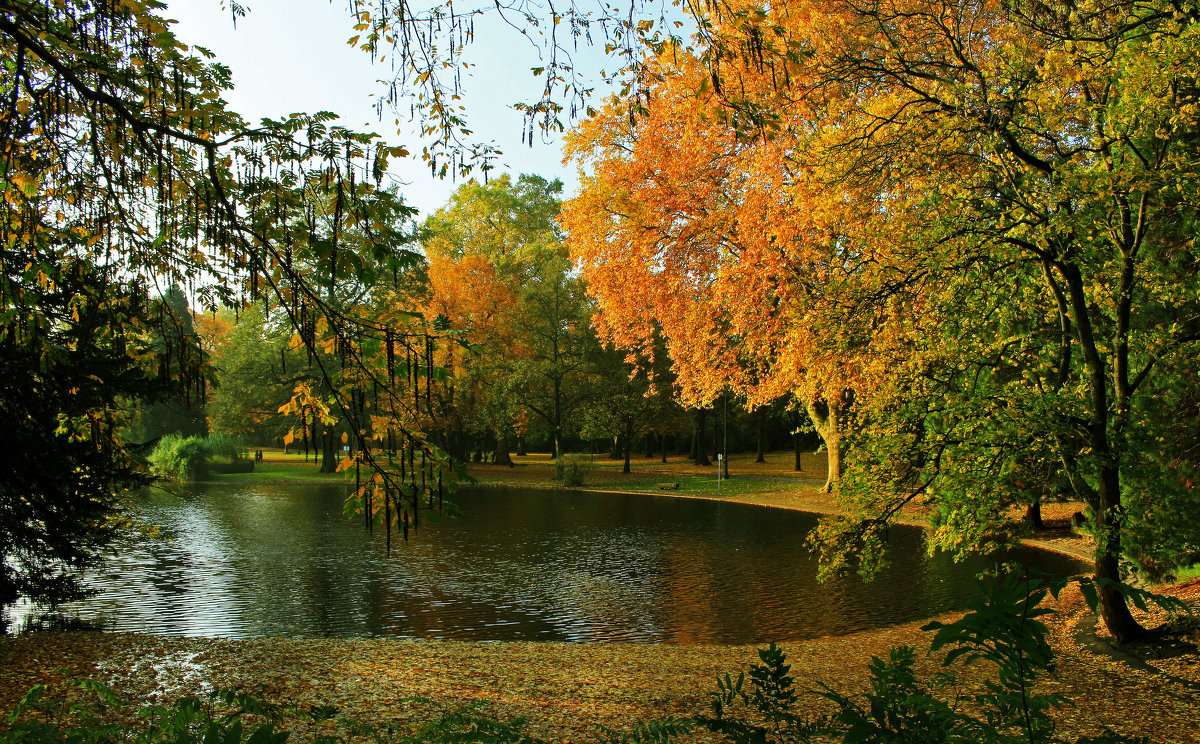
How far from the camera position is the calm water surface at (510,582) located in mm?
9609

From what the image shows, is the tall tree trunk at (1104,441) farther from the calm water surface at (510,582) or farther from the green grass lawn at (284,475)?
the green grass lawn at (284,475)

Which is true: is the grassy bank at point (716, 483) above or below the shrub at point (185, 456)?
below

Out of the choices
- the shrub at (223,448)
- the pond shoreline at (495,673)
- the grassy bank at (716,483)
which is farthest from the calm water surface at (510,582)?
the shrub at (223,448)

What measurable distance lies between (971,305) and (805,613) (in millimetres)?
4929

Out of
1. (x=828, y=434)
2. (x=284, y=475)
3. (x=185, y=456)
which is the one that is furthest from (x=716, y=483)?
(x=185, y=456)

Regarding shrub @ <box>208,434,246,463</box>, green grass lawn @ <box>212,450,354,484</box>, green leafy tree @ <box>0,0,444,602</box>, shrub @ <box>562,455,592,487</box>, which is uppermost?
green leafy tree @ <box>0,0,444,602</box>

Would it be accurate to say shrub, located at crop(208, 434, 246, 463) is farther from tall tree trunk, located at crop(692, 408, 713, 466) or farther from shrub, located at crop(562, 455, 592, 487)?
tall tree trunk, located at crop(692, 408, 713, 466)

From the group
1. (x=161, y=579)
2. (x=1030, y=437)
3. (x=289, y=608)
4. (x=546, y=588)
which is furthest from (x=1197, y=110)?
(x=161, y=579)

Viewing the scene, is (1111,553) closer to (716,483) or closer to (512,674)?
(512,674)

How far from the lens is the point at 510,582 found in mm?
12461

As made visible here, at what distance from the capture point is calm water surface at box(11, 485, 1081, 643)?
9.61m

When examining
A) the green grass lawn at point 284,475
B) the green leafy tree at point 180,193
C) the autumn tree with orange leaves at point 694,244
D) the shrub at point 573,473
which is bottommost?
the green grass lawn at point 284,475

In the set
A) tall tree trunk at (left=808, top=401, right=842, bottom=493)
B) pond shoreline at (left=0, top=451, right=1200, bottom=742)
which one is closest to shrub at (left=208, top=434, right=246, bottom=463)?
tall tree trunk at (left=808, top=401, right=842, bottom=493)

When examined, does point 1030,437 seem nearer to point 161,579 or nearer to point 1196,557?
point 1196,557
